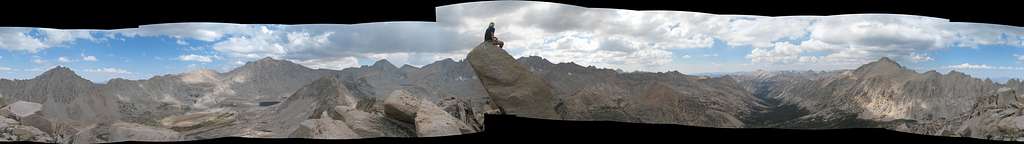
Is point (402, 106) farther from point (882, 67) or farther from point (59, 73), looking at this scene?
point (882, 67)

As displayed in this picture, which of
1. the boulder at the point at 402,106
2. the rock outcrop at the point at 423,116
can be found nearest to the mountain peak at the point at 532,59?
the rock outcrop at the point at 423,116

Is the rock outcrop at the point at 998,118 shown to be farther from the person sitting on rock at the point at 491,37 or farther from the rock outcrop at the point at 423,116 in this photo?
the rock outcrop at the point at 423,116

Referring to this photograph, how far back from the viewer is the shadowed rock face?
9.36 ft

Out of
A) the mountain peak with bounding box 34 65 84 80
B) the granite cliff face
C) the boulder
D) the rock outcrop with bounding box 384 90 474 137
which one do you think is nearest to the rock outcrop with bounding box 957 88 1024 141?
the granite cliff face

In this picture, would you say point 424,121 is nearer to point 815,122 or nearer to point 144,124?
point 144,124

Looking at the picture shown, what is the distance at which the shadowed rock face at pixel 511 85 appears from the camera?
2854 mm

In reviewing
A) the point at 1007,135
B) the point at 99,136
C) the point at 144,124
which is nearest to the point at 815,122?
the point at 1007,135

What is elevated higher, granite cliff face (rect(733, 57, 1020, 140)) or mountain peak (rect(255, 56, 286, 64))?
mountain peak (rect(255, 56, 286, 64))

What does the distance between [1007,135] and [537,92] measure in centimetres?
232

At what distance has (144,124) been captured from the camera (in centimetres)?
315

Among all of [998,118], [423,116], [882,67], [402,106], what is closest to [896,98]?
[882,67]

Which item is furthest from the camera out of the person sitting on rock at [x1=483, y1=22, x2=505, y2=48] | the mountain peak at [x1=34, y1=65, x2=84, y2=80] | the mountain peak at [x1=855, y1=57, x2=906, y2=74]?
the mountain peak at [x1=34, y1=65, x2=84, y2=80]

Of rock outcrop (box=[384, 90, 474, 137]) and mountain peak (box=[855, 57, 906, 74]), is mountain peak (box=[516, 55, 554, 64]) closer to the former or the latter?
rock outcrop (box=[384, 90, 474, 137])

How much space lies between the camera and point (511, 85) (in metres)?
2.90
